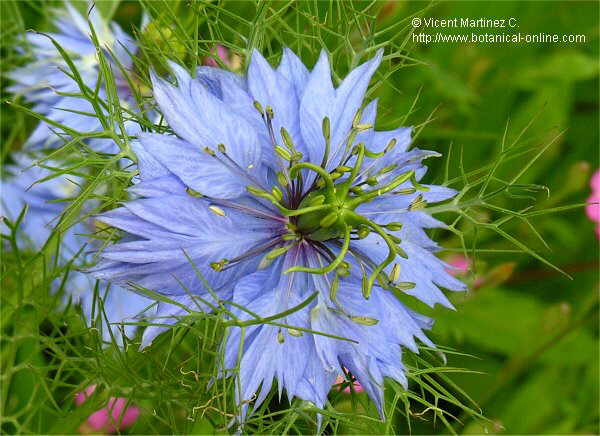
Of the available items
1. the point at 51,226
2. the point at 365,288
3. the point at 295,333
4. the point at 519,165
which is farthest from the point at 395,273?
the point at 519,165

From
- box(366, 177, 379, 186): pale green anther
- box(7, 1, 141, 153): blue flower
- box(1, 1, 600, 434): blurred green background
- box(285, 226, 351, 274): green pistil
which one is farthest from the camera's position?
box(1, 1, 600, 434): blurred green background

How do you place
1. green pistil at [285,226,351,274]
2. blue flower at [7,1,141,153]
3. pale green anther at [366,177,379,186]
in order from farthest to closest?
blue flower at [7,1,141,153] < pale green anther at [366,177,379,186] < green pistil at [285,226,351,274]

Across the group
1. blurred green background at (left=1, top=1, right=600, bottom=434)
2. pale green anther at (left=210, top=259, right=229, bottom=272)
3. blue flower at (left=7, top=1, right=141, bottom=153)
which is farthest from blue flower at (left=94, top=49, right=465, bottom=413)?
blurred green background at (left=1, top=1, right=600, bottom=434)

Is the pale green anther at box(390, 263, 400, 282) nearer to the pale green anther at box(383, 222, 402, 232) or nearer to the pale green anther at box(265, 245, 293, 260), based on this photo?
the pale green anther at box(383, 222, 402, 232)

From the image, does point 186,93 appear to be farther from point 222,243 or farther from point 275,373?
point 275,373

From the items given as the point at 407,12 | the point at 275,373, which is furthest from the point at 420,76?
the point at 275,373

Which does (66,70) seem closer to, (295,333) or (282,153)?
(282,153)

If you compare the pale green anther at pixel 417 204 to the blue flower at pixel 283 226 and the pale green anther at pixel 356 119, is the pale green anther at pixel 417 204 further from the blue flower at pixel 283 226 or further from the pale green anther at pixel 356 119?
the pale green anther at pixel 356 119
